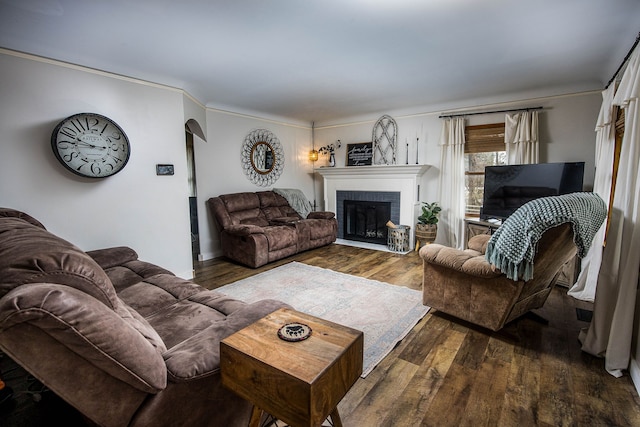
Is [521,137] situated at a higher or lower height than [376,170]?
higher

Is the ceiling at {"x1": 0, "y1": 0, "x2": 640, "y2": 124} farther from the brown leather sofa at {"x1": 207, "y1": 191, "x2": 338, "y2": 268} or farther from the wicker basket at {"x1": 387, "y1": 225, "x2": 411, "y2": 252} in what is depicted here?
the wicker basket at {"x1": 387, "y1": 225, "x2": 411, "y2": 252}

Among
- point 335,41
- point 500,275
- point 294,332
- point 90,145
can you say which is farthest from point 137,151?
point 500,275

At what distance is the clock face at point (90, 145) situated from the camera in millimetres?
2639

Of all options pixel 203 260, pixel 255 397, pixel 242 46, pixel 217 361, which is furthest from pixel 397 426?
pixel 203 260

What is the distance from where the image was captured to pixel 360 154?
5805mm

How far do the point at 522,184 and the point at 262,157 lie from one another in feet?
13.4

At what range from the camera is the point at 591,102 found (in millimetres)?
3740

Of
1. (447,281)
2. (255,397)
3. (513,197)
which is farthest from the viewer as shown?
(513,197)

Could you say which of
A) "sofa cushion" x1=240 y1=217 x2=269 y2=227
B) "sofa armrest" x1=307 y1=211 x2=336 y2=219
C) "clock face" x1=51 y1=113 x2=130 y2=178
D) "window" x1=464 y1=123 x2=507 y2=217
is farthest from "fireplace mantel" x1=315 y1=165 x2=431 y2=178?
"clock face" x1=51 y1=113 x2=130 y2=178

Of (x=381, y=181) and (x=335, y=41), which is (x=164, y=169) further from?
(x=381, y=181)

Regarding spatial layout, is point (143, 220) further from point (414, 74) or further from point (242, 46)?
point (414, 74)

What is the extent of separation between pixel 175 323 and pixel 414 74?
134 inches

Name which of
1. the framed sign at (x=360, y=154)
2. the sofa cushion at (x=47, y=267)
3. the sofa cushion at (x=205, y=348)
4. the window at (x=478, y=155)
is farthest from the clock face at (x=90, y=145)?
the window at (x=478, y=155)

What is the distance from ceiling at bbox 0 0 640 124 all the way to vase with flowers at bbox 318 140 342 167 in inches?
86.3
